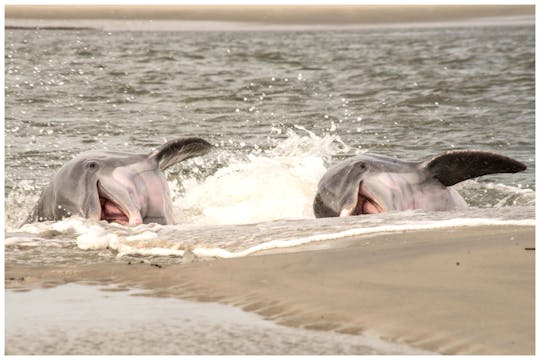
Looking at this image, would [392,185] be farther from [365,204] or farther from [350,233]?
[350,233]

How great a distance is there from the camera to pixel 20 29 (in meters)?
38.8

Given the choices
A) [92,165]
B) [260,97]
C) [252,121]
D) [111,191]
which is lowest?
[111,191]

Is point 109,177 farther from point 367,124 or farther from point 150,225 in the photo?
point 367,124

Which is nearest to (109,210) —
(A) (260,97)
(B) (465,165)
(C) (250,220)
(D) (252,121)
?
(C) (250,220)

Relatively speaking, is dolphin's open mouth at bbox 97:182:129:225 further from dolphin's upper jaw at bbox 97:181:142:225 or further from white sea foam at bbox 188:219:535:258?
white sea foam at bbox 188:219:535:258

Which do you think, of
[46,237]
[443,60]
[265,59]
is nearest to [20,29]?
[265,59]

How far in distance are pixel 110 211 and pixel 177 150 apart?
809mm

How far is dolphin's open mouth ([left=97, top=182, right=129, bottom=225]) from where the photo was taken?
1046 centimetres

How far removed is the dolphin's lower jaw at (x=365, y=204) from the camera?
34.8ft

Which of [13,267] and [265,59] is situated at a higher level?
[265,59]

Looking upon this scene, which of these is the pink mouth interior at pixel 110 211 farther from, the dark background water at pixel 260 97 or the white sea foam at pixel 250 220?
the dark background water at pixel 260 97

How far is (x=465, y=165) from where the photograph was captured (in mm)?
10383

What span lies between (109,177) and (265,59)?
18.9 meters

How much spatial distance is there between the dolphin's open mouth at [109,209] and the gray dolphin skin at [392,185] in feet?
5.16
